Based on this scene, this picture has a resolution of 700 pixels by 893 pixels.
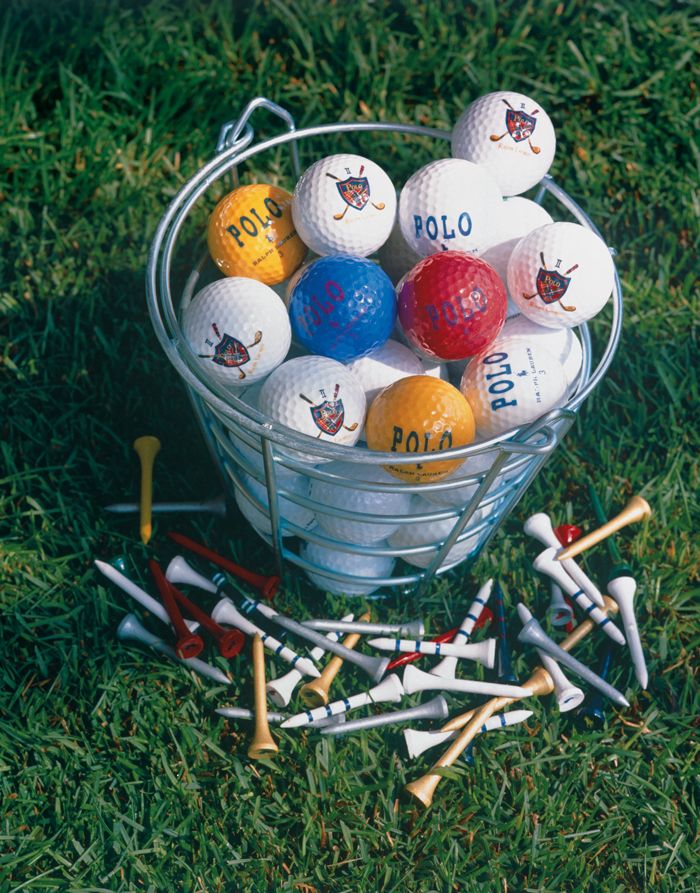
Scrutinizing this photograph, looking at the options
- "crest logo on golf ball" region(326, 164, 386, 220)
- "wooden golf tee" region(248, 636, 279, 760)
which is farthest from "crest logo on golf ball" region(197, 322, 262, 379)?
"wooden golf tee" region(248, 636, 279, 760)

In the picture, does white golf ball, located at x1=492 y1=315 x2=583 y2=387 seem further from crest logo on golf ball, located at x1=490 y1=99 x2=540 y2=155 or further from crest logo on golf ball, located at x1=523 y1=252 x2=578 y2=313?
crest logo on golf ball, located at x1=490 y1=99 x2=540 y2=155

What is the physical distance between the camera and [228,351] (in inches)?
72.8

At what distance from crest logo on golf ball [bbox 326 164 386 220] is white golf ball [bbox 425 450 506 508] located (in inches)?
24.6

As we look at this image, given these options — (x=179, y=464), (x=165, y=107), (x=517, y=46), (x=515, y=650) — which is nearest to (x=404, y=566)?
(x=515, y=650)

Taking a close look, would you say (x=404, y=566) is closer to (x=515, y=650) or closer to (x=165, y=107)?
(x=515, y=650)

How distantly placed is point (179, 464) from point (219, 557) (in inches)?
13.1

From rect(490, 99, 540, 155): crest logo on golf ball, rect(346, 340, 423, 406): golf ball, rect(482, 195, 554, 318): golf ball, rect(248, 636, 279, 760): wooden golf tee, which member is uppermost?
rect(490, 99, 540, 155): crest logo on golf ball

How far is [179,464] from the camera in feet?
8.15

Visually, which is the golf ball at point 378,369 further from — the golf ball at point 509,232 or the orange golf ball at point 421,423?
the golf ball at point 509,232

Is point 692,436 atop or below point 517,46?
below

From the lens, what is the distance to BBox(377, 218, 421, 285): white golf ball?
2.20 m

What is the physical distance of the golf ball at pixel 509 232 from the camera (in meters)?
2.13

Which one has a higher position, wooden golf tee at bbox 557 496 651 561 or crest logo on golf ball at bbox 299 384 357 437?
crest logo on golf ball at bbox 299 384 357 437

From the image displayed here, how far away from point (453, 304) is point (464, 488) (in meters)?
0.42
